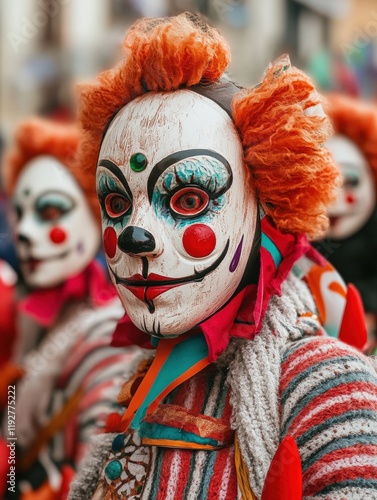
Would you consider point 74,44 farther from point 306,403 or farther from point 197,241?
point 306,403

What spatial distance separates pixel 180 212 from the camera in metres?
1.27

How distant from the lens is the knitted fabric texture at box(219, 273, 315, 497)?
1.21 m

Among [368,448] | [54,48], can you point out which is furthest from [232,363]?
[54,48]

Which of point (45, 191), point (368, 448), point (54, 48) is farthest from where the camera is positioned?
point (54, 48)

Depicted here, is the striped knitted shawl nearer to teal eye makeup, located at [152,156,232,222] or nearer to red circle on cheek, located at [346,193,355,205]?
teal eye makeup, located at [152,156,232,222]

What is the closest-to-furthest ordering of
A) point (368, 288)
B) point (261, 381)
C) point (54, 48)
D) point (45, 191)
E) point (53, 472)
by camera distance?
point (261, 381) < point (53, 472) < point (45, 191) < point (368, 288) < point (54, 48)

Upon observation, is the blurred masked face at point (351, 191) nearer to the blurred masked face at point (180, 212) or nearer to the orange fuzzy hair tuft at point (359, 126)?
the orange fuzzy hair tuft at point (359, 126)

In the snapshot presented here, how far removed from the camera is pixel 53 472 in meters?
2.38

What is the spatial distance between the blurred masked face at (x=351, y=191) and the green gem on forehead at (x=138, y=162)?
57.2 inches

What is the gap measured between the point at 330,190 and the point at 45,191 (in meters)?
1.39

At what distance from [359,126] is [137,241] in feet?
5.32

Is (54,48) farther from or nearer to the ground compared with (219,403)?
nearer to the ground

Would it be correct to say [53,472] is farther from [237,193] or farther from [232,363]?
[237,193]

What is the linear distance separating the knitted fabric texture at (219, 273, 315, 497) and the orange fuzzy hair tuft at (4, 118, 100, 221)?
1.33 metres
